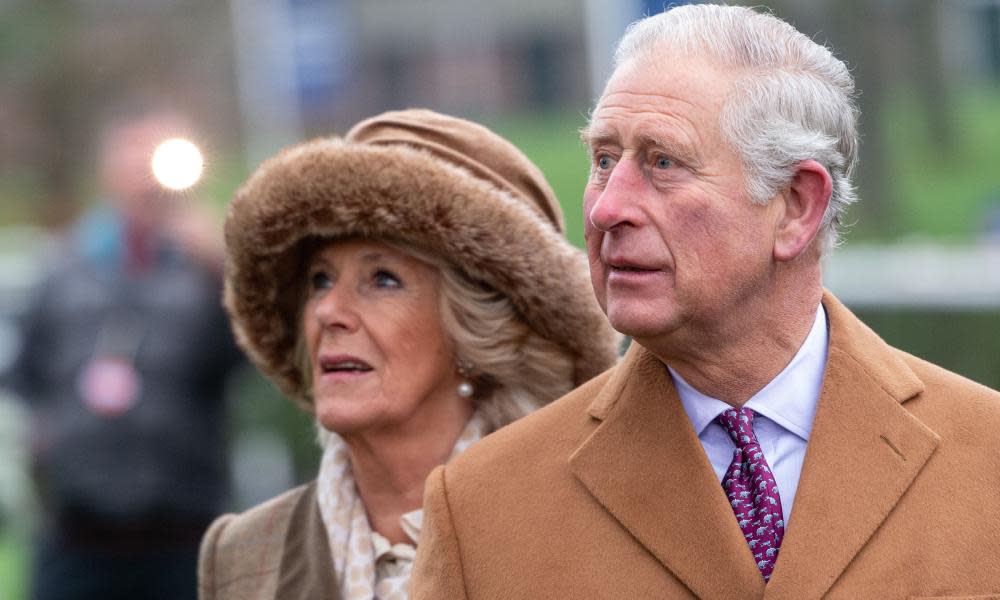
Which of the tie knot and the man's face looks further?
the tie knot

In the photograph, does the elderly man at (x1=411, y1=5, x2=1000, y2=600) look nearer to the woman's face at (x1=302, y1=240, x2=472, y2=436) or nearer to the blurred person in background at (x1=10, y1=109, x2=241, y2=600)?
the woman's face at (x1=302, y1=240, x2=472, y2=436)

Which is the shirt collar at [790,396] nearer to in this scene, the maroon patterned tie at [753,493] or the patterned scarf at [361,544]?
the maroon patterned tie at [753,493]

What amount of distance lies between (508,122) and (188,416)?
106 feet

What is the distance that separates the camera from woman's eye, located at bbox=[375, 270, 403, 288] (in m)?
4.36

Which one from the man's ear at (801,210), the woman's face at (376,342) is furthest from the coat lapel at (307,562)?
the man's ear at (801,210)

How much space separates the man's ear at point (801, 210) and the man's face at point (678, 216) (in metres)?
0.03

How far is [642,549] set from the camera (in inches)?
128

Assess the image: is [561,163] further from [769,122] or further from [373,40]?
[373,40]

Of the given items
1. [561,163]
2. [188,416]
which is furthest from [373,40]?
[188,416]

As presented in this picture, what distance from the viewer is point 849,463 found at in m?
3.21

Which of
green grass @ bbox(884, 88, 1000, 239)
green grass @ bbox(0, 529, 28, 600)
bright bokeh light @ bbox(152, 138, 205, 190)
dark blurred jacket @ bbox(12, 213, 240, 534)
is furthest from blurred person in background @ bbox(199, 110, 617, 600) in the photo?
green grass @ bbox(884, 88, 1000, 239)

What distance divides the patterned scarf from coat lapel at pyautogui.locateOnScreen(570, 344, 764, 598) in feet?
2.80

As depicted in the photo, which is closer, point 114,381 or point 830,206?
point 830,206

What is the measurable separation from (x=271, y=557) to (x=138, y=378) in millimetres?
2458
